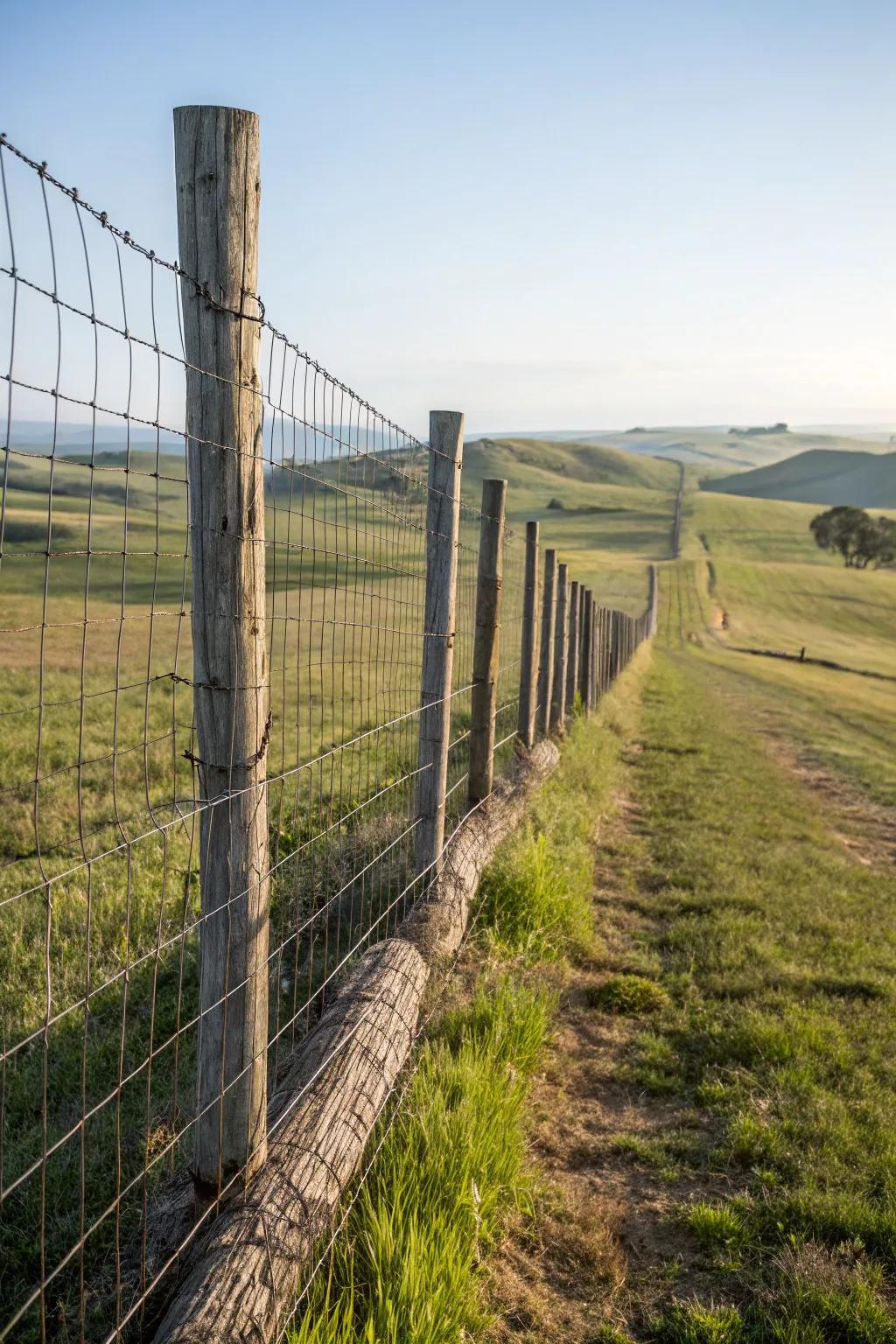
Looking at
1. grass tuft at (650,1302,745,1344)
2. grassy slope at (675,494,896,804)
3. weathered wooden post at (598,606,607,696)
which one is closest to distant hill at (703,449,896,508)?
grassy slope at (675,494,896,804)

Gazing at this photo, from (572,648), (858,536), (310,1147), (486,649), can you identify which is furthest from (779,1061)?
(858,536)

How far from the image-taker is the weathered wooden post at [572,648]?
40.0ft

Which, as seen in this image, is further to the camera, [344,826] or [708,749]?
[708,749]

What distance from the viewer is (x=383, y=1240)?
296 cm

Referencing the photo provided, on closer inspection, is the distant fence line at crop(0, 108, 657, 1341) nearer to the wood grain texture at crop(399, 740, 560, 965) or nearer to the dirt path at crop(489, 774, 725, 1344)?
the wood grain texture at crop(399, 740, 560, 965)

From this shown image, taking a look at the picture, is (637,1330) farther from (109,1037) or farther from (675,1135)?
(109,1037)

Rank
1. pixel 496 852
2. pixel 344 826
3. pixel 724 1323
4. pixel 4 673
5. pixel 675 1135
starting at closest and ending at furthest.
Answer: pixel 724 1323 < pixel 675 1135 < pixel 496 852 < pixel 344 826 < pixel 4 673

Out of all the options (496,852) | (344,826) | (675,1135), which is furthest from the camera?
(344,826)

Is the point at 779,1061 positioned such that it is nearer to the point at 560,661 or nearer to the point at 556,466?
the point at 560,661

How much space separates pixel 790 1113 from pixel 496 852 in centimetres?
247

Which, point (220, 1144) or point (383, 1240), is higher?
point (220, 1144)

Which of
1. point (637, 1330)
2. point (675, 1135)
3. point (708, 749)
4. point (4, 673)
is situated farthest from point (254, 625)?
point (4, 673)

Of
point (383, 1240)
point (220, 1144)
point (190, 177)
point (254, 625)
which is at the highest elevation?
point (190, 177)

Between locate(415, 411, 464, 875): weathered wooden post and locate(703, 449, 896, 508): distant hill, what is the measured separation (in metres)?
175
